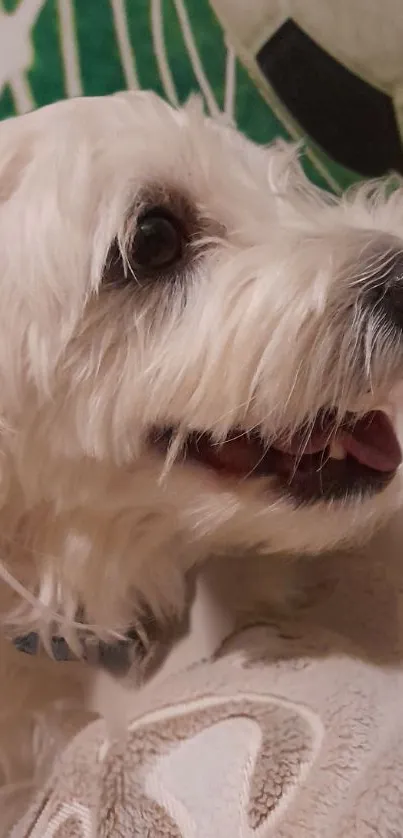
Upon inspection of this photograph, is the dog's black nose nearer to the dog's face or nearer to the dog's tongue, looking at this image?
the dog's face

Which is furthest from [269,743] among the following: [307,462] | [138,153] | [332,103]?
[332,103]

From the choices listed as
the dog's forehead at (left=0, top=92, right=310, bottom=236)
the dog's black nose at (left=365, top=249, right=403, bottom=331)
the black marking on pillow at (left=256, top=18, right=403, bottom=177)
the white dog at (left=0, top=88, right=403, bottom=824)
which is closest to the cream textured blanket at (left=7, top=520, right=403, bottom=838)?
the white dog at (left=0, top=88, right=403, bottom=824)

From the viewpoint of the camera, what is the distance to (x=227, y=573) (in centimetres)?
99

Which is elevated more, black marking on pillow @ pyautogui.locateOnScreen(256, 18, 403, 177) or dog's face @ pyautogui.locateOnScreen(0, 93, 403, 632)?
black marking on pillow @ pyautogui.locateOnScreen(256, 18, 403, 177)

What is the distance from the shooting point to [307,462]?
809 mm

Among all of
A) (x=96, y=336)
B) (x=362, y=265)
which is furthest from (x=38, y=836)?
(x=362, y=265)

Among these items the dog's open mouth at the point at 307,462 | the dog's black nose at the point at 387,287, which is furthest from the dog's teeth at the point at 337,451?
the dog's black nose at the point at 387,287

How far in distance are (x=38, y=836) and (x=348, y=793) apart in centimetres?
34

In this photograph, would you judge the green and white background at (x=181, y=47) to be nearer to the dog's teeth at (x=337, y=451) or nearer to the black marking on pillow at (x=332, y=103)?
the black marking on pillow at (x=332, y=103)

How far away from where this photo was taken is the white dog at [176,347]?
0.72 m

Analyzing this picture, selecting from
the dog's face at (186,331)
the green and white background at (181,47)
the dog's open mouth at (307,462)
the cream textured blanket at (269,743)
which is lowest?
the cream textured blanket at (269,743)

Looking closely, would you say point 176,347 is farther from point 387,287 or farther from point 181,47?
point 181,47

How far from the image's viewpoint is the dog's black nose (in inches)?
28.4

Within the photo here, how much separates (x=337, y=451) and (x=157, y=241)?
254mm
